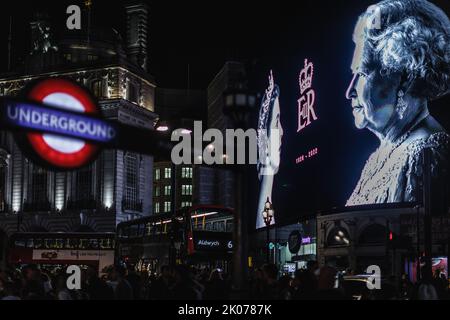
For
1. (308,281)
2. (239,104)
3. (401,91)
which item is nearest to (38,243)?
(401,91)

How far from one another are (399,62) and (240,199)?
127 ft

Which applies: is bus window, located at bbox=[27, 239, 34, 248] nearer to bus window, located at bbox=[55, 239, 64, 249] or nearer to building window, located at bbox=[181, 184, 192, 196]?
bus window, located at bbox=[55, 239, 64, 249]

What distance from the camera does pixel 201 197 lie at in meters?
108

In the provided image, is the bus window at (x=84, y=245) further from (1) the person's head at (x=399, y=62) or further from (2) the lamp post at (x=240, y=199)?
(2) the lamp post at (x=240, y=199)

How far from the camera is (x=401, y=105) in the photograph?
49094 millimetres

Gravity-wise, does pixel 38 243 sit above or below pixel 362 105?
below

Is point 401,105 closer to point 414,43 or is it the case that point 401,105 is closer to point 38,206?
point 414,43

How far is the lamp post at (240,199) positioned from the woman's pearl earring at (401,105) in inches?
1466

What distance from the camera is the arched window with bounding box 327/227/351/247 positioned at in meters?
50.1

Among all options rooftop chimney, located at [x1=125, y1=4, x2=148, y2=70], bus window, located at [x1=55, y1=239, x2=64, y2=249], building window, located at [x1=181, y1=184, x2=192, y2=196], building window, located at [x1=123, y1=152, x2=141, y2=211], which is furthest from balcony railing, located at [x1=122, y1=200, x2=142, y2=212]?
building window, located at [x1=181, y1=184, x2=192, y2=196]

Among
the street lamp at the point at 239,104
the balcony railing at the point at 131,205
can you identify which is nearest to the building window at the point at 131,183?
the balcony railing at the point at 131,205

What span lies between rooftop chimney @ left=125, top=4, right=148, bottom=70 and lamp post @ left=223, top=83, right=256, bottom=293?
7043cm
